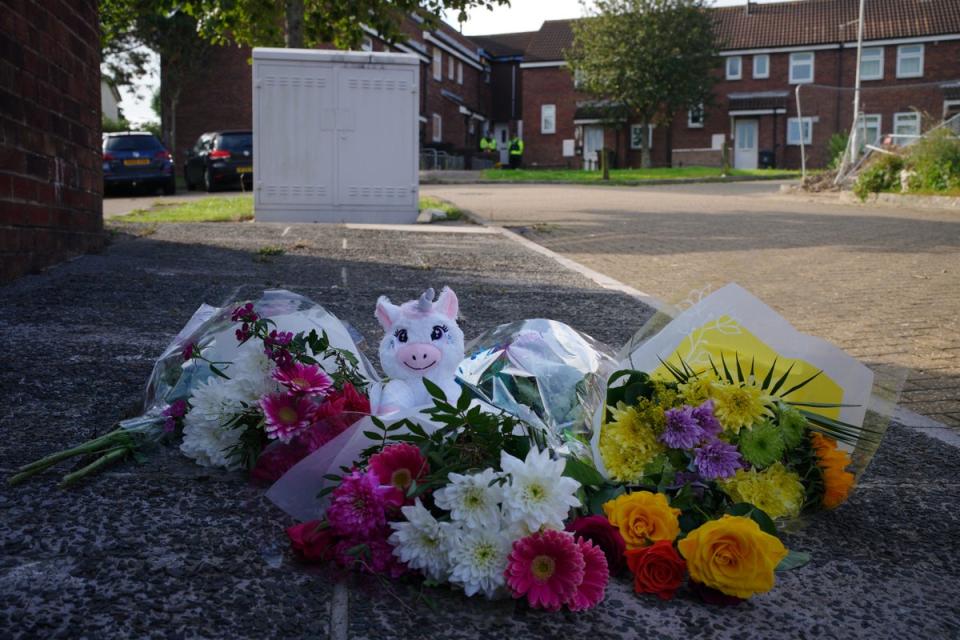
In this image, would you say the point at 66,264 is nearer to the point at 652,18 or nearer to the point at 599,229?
the point at 599,229

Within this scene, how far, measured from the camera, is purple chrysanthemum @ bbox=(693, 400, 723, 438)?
84.4 inches

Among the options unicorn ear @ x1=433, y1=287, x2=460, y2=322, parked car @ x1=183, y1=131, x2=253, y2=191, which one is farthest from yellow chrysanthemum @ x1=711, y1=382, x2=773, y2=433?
parked car @ x1=183, y1=131, x2=253, y2=191

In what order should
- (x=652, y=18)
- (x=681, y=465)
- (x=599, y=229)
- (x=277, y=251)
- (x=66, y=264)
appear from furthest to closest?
1. (x=652, y=18)
2. (x=599, y=229)
3. (x=277, y=251)
4. (x=66, y=264)
5. (x=681, y=465)

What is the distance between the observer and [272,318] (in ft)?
9.00

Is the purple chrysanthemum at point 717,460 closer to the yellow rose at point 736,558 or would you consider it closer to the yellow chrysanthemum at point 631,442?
the yellow chrysanthemum at point 631,442

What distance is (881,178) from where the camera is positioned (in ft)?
65.6

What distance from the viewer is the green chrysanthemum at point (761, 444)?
7.16ft

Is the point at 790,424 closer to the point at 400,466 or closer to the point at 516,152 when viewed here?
the point at 400,466

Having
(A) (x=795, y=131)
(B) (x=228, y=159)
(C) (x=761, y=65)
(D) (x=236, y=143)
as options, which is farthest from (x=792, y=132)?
(B) (x=228, y=159)

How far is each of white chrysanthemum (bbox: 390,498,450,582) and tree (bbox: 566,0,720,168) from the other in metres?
43.9

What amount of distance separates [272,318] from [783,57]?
5082 centimetres

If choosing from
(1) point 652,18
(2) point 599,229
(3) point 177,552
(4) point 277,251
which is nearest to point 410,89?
(2) point 599,229

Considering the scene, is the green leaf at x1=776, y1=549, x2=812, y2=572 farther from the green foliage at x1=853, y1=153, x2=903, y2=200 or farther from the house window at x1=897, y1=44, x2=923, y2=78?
the house window at x1=897, y1=44, x2=923, y2=78

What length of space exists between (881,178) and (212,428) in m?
20.1
